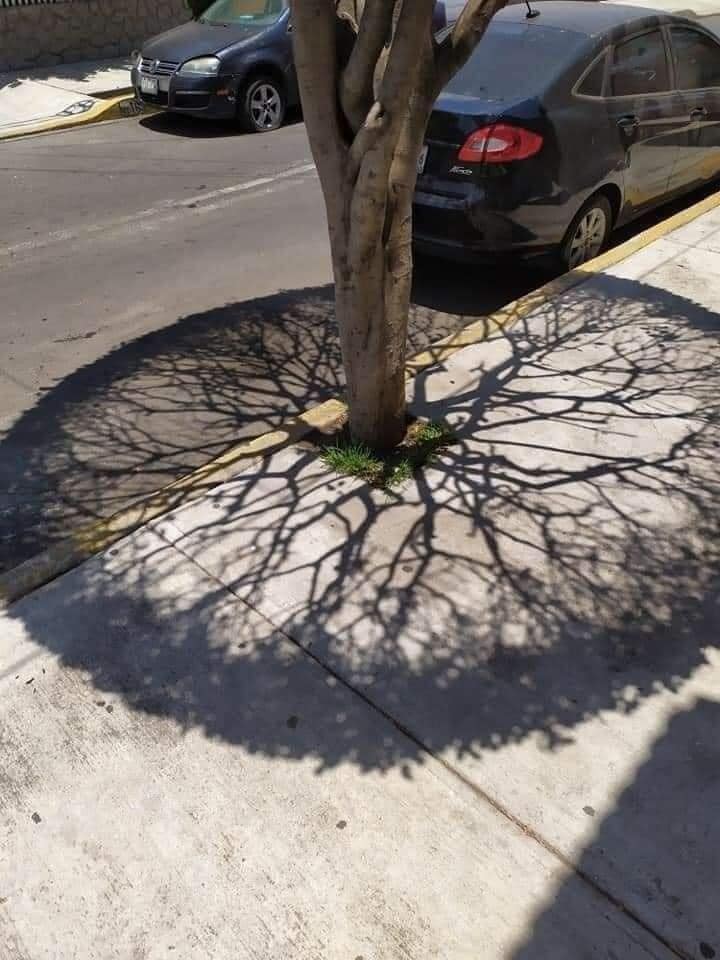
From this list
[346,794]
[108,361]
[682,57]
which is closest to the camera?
[346,794]

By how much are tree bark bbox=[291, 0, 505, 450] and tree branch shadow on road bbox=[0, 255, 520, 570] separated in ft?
3.75

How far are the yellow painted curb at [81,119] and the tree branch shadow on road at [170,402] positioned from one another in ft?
21.6

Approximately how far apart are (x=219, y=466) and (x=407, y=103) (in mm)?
1968

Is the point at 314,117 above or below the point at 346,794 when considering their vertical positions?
above

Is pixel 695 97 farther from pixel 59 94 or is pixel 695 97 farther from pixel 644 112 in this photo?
pixel 59 94

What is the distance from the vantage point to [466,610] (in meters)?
3.46

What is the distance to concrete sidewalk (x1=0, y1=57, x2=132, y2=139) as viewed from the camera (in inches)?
448

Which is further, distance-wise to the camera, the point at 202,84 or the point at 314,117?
the point at 202,84

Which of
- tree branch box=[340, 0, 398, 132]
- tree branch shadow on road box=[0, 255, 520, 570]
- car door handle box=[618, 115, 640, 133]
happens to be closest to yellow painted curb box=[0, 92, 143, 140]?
tree branch shadow on road box=[0, 255, 520, 570]

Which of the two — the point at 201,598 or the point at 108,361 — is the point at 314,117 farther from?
the point at 108,361

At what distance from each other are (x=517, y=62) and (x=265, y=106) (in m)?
5.76

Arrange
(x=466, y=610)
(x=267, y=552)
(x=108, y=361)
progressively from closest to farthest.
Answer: (x=466, y=610)
(x=267, y=552)
(x=108, y=361)

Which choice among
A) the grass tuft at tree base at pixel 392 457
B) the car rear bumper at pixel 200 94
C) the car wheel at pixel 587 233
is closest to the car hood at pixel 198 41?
the car rear bumper at pixel 200 94

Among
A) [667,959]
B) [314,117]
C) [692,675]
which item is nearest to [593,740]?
[692,675]
